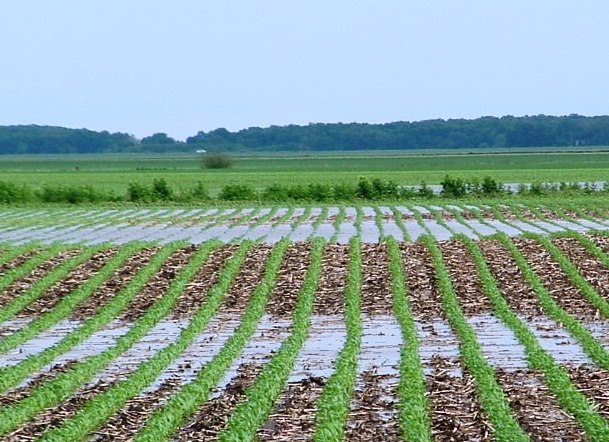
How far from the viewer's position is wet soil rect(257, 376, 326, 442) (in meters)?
7.11

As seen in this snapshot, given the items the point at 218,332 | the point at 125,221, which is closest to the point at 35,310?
the point at 218,332

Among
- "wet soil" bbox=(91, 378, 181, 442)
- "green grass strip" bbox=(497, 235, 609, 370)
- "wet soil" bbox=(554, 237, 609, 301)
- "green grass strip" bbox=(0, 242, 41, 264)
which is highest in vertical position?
"wet soil" bbox=(91, 378, 181, 442)

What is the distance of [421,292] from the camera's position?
14023 millimetres

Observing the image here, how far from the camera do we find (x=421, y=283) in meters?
14.8

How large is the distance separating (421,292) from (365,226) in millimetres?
10352

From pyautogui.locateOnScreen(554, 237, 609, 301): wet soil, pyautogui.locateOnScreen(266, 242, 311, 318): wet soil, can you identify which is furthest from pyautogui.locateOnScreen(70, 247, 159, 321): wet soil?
pyautogui.locateOnScreen(554, 237, 609, 301): wet soil

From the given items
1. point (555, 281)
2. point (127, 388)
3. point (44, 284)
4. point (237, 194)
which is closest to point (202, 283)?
point (44, 284)

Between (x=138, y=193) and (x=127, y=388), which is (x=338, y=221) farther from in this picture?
(x=127, y=388)

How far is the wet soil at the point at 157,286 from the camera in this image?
1300 centimetres

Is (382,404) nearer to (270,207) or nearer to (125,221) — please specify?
(125,221)

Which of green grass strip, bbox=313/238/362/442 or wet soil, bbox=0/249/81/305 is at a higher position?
green grass strip, bbox=313/238/362/442

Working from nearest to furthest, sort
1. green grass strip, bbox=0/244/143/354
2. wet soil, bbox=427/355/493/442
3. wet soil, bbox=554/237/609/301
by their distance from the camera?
1. wet soil, bbox=427/355/493/442
2. green grass strip, bbox=0/244/143/354
3. wet soil, bbox=554/237/609/301

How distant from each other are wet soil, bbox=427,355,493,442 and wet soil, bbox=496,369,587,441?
10.6 inches

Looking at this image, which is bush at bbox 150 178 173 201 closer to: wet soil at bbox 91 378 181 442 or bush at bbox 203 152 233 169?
wet soil at bbox 91 378 181 442
